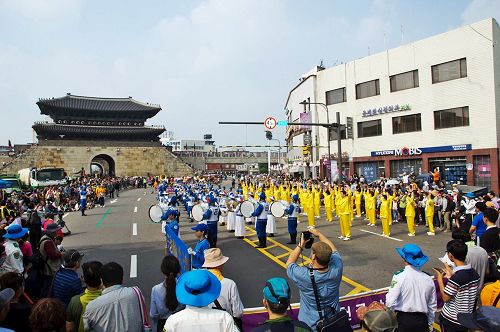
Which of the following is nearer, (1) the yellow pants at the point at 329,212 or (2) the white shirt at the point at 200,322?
(2) the white shirt at the point at 200,322

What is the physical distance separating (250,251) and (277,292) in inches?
328

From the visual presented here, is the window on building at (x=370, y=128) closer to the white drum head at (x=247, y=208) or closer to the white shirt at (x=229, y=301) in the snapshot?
the white drum head at (x=247, y=208)

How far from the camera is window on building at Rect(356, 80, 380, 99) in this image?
30206mm

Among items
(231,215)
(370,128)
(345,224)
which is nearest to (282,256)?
(345,224)

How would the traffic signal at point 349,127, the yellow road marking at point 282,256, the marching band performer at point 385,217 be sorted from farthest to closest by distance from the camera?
the traffic signal at point 349,127, the marching band performer at point 385,217, the yellow road marking at point 282,256

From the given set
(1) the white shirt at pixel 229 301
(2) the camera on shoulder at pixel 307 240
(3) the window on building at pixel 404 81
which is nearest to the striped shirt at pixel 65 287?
(1) the white shirt at pixel 229 301

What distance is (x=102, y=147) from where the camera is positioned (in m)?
55.1

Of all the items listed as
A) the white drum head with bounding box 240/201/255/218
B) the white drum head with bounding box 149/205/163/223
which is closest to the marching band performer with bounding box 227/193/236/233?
the white drum head with bounding box 240/201/255/218

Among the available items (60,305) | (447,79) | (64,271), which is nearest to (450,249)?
(60,305)

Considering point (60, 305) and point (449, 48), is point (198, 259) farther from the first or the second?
point (449, 48)

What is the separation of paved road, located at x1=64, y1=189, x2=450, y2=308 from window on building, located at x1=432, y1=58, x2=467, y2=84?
48.4ft

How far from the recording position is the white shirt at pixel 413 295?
377 centimetres

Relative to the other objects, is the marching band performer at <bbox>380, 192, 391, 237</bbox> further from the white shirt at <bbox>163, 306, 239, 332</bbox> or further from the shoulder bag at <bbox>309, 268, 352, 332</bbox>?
the white shirt at <bbox>163, 306, 239, 332</bbox>

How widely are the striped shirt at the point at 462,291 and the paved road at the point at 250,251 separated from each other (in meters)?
3.22
